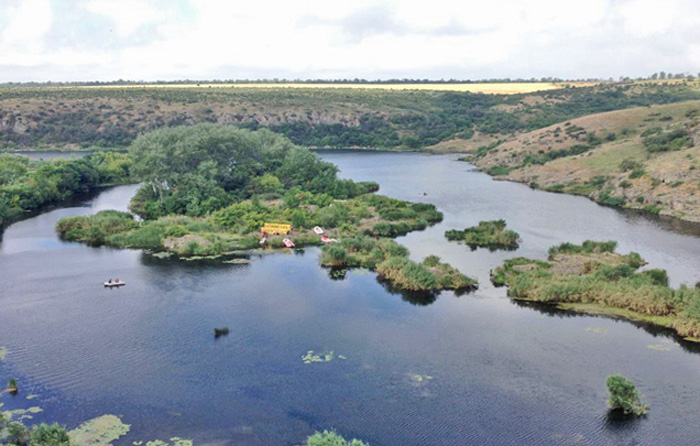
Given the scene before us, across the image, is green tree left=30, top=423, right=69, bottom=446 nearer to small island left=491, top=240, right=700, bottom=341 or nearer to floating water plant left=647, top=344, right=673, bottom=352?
small island left=491, top=240, right=700, bottom=341

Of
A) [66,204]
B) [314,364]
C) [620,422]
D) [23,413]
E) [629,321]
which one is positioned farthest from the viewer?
[66,204]

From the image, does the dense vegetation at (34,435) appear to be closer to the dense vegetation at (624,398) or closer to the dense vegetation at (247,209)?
the dense vegetation at (624,398)

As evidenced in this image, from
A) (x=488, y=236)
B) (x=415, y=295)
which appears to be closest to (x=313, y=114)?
(x=488, y=236)

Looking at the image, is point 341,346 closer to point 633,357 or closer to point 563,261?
point 633,357

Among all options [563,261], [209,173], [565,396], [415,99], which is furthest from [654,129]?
[415,99]

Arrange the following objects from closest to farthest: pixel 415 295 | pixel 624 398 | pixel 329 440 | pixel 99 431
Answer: pixel 329 440
pixel 99 431
pixel 624 398
pixel 415 295

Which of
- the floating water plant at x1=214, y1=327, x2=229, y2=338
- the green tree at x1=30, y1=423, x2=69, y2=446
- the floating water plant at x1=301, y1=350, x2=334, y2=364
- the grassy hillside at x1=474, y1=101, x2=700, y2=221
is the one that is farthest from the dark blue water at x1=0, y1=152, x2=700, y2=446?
the grassy hillside at x1=474, y1=101, x2=700, y2=221

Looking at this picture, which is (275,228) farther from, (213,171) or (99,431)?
(99,431)
